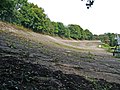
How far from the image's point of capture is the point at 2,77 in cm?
1169

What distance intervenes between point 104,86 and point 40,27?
61.0 metres

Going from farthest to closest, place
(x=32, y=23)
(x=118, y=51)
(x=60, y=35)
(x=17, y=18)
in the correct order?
(x=60, y=35) → (x=32, y=23) → (x=17, y=18) → (x=118, y=51)

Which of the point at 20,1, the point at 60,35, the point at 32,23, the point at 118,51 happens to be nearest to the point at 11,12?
the point at 20,1

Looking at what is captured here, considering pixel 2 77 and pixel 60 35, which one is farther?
pixel 60 35

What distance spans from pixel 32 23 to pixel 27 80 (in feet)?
204

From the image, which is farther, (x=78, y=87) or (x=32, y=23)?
(x=32, y=23)

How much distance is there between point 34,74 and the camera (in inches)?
550

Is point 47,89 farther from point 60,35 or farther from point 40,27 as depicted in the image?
point 60,35

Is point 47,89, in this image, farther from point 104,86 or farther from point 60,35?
point 60,35

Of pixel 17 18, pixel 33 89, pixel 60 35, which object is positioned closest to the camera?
pixel 33 89

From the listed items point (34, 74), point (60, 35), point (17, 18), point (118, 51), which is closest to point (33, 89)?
point (34, 74)

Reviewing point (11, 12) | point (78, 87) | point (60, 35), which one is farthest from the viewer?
point (60, 35)

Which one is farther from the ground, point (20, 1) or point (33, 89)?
point (20, 1)

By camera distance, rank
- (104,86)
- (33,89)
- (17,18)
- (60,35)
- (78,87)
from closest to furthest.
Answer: (33,89) < (78,87) < (104,86) < (17,18) < (60,35)
